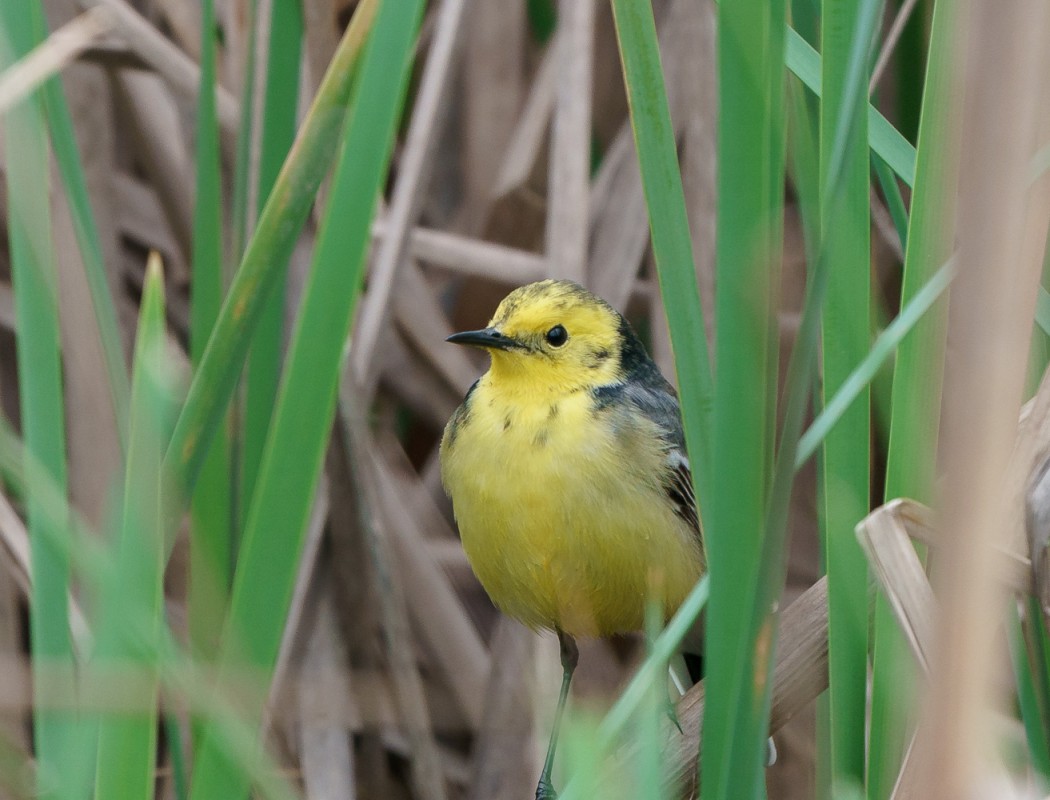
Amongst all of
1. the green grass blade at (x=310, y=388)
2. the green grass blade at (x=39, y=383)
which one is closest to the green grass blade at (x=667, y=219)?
the green grass blade at (x=310, y=388)

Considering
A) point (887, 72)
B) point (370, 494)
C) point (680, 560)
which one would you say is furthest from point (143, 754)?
point (887, 72)

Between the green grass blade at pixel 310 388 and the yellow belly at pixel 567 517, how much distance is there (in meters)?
0.98

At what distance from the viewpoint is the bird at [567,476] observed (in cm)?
211

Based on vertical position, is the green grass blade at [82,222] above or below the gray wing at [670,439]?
above

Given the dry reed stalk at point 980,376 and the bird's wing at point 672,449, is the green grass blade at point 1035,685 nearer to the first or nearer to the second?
the dry reed stalk at point 980,376

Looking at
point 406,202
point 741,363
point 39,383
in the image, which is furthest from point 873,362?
point 406,202

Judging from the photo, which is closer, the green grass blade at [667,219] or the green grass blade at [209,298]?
the green grass blade at [667,219]

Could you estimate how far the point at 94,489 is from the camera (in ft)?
5.91

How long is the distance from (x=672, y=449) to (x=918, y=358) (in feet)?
3.21

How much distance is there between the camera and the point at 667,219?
1.16 metres

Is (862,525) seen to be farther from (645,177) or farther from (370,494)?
(370,494)

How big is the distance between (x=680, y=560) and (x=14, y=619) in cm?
118

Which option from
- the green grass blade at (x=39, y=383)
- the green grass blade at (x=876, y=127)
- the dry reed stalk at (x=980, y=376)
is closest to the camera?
the dry reed stalk at (x=980, y=376)

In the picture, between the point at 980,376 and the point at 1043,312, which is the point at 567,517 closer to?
the point at 1043,312
